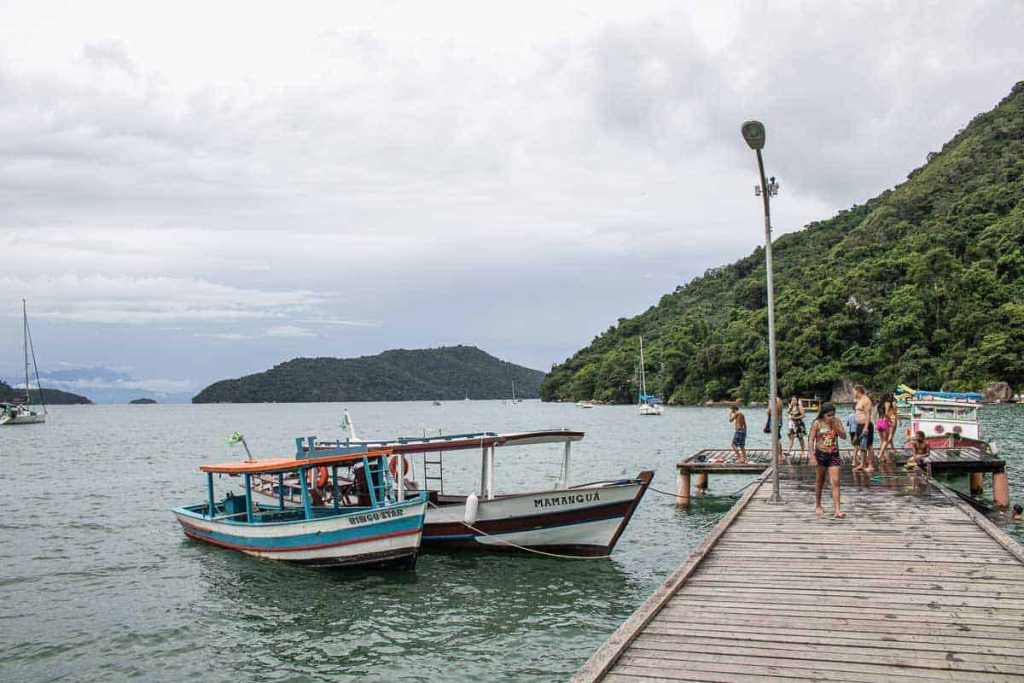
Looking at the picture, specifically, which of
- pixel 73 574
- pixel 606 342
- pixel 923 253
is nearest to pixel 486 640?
pixel 73 574

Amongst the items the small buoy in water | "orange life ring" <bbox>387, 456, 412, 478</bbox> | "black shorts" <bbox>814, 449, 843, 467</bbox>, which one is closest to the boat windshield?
"black shorts" <bbox>814, 449, 843, 467</bbox>

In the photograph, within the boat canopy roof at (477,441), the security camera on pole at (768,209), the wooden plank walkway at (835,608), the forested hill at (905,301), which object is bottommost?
the wooden plank walkway at (835,608)

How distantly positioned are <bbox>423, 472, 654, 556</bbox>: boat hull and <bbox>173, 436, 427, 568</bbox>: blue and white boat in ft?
5.21

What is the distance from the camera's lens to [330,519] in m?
17.0

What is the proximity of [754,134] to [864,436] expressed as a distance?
10.1 metres

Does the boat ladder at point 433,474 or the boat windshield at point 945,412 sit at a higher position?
the boat windshield at point 945,412

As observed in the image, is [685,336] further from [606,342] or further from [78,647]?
[78,647]

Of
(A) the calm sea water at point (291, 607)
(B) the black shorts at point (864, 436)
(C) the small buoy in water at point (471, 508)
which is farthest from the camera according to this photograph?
(B) the black shorts at point (864, 436)

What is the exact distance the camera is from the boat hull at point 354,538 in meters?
16.6

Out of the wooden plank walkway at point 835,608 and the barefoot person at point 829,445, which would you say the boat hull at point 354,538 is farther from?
the barefoot person at point 829,445

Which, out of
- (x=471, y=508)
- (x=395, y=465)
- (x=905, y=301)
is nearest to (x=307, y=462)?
(x=395, y=465)

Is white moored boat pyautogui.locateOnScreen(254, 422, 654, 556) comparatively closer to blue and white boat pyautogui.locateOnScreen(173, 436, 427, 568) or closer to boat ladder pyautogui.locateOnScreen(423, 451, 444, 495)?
boat ladder pyautogui.locateOnScreen(423, 451, 444, 495)

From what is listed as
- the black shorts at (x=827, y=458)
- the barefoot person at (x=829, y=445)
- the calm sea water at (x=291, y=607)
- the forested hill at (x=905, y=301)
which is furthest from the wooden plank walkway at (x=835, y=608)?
the forested hill at (x=905, y=301)

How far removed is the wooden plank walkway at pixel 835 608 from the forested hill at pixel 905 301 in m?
90.1
